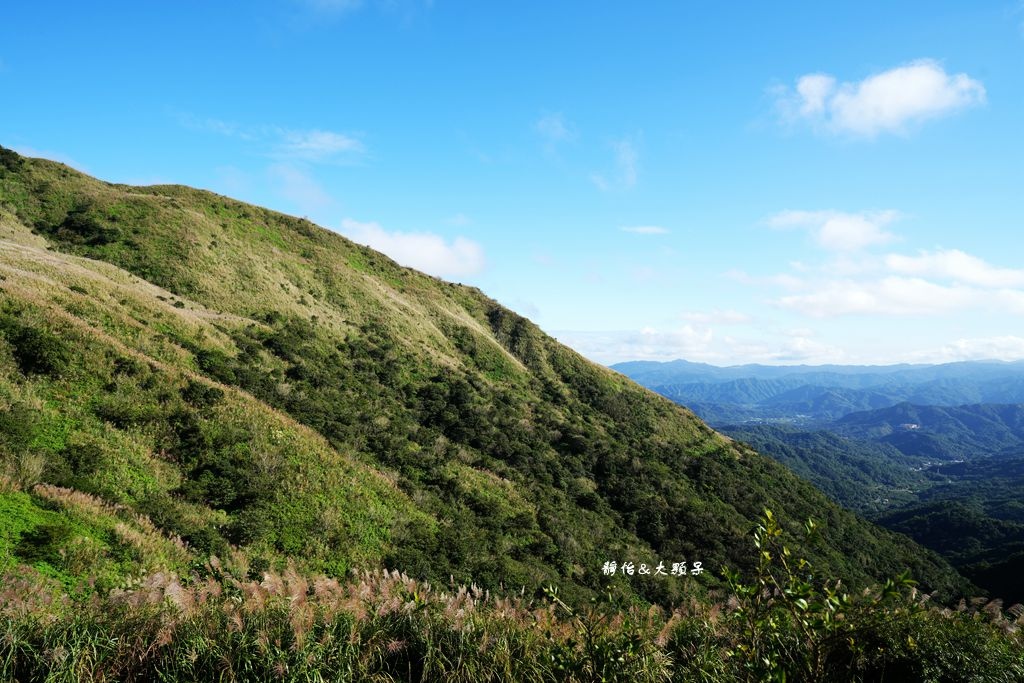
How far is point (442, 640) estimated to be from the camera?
6145mm

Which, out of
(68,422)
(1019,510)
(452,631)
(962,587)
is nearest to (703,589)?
(452,631)

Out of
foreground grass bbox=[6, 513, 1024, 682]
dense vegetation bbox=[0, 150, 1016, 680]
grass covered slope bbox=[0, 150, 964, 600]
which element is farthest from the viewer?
grass covered slope bbox=[0, 150, 964, 600]

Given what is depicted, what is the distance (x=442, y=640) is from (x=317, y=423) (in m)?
24.9

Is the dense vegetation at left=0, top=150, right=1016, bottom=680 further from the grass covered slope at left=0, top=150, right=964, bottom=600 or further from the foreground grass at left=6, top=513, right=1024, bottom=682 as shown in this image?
the grass covered slope at left=0, top=150, right=964, bottom=600

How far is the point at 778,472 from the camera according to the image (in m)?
66.8

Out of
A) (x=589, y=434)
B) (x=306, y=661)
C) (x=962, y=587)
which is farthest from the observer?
(x=962, y=587)

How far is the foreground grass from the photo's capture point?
504cm

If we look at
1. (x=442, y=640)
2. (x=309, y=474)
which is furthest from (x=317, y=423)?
(x=442, y=640)

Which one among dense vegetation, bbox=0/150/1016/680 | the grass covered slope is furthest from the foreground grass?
the grass covered slope

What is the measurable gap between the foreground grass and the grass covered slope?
20.7 feet

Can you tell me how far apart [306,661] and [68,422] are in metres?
16.2

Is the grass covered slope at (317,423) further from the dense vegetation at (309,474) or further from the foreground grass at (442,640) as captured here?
the foreground grass at (442,640)

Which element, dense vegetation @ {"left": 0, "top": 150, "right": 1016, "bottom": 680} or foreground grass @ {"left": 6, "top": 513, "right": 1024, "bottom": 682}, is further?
dense vegetation @ {"left": 0, "top": 150, "right": 1016, "bottom": 680}

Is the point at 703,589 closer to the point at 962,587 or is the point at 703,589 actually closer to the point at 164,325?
the point at 164,325
